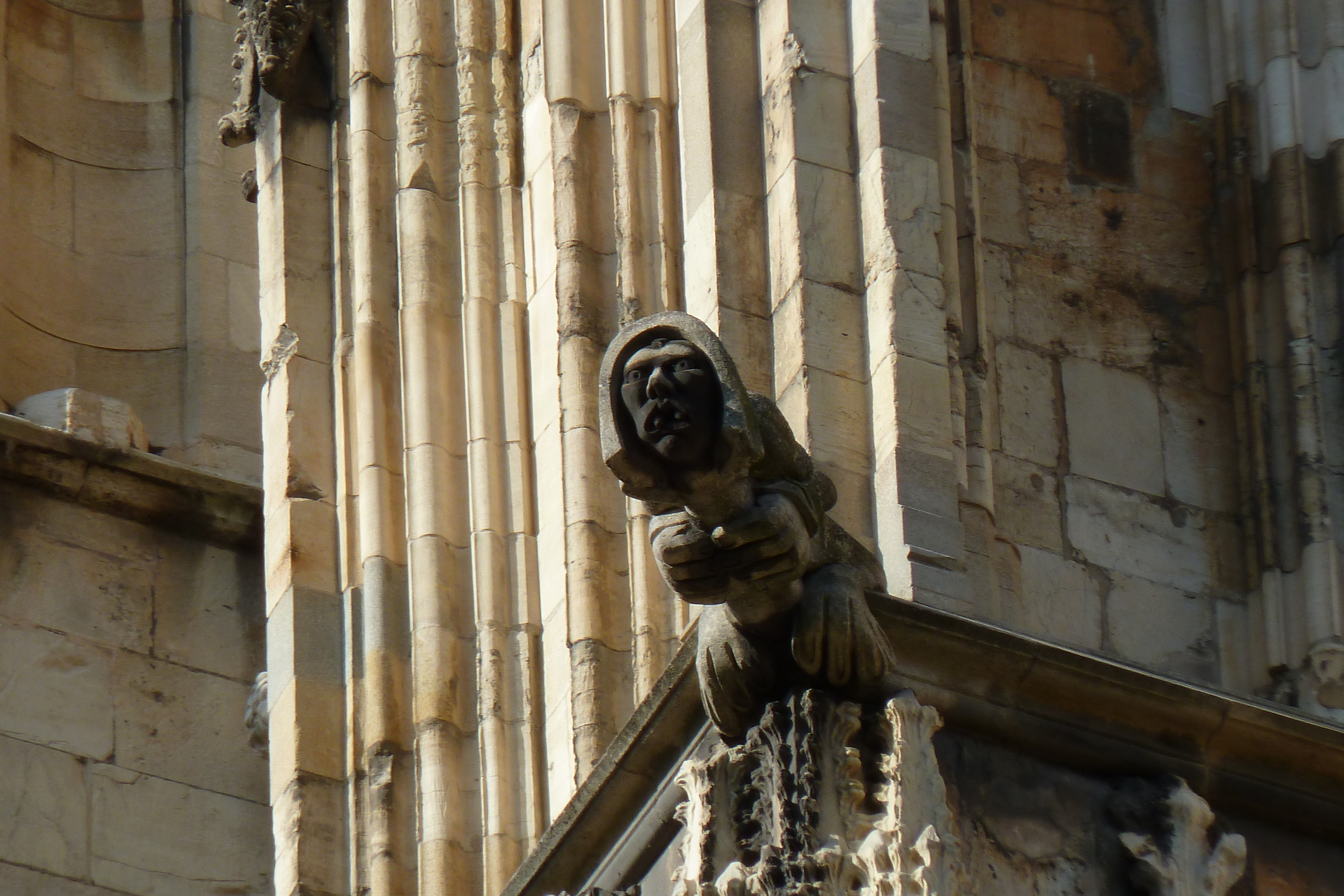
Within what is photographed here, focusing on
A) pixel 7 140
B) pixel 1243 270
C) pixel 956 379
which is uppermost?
pixel 7 140

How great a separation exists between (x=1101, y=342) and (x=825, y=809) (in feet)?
7.45

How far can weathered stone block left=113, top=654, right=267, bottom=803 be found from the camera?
45.6 ft

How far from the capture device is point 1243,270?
437 inches

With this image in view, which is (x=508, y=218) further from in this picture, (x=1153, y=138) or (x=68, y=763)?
(x=68, y=763)

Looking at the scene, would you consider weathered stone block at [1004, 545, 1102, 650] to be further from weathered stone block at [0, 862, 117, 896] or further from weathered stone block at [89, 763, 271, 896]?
weathered stone block at [0, 862, 117, 896]

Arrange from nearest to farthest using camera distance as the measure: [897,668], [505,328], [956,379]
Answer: [897,668]
[956,379]
[505,328]

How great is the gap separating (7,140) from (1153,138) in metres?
5.42

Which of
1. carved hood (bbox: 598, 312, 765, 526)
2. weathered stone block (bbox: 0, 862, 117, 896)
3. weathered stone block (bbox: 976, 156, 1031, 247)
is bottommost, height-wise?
carved hood (bbox: 598, 312, 765, 526)

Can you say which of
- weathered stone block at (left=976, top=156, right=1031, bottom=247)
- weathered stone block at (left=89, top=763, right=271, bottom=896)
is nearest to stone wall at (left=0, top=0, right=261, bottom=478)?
weathered stone block at (left=89, top=763, right=271, bottom=896)

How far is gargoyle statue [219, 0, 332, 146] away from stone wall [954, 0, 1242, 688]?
2255 millimetres

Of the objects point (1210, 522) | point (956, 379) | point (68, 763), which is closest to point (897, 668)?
point (956, 379)

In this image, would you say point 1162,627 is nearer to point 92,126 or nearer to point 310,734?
point 310,734

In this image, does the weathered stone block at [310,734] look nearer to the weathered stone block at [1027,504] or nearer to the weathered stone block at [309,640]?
the weathered stone block at [309,640]

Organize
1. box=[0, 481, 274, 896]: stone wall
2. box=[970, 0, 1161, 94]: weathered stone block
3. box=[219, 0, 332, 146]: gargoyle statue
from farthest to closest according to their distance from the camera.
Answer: box=[0, 481, 274, 896]: stone wall → box=[219, 0, 332, 146]: gargoyle statue → box=[970, 0, 1161, 94]: weathered stone block
